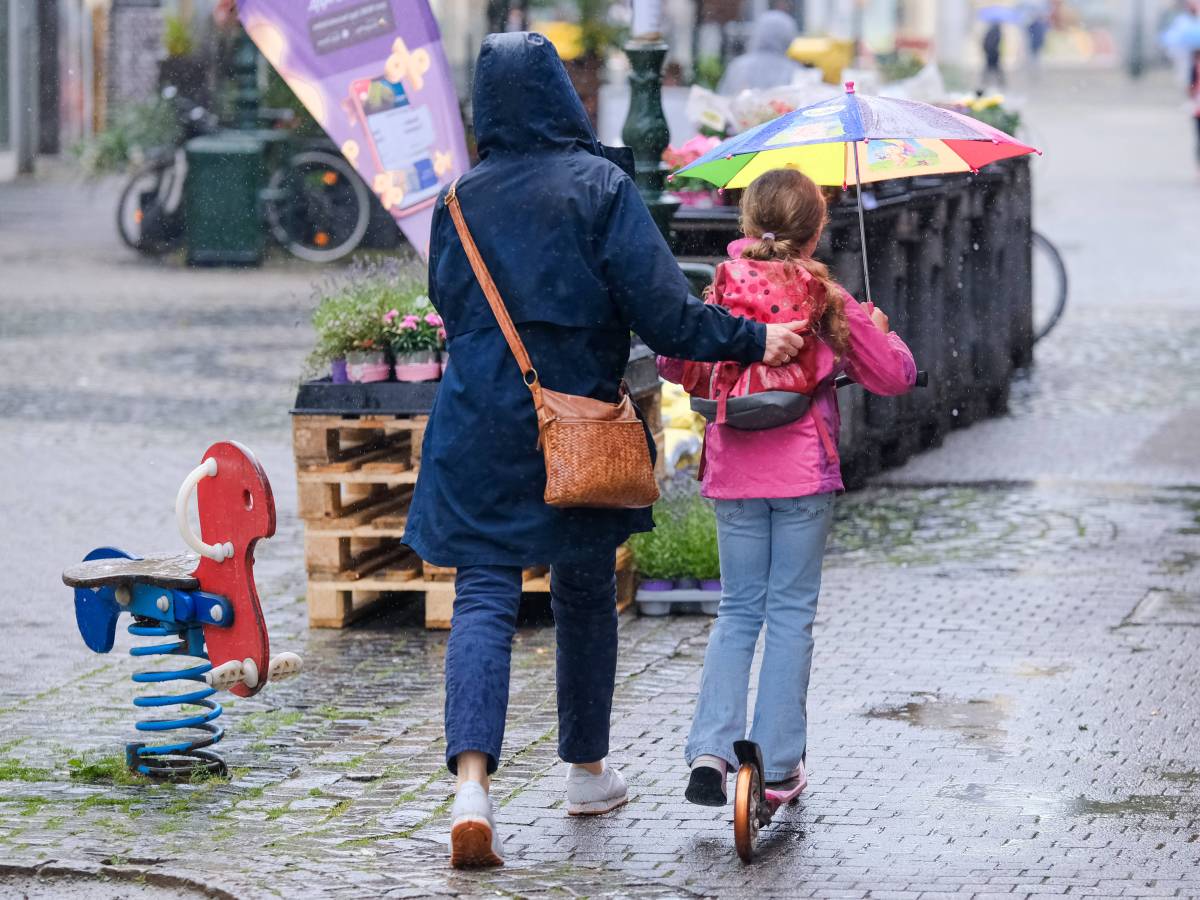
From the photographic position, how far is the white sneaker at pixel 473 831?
15.1 feet

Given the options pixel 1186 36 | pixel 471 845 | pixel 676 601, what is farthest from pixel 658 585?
pixel 1186 36

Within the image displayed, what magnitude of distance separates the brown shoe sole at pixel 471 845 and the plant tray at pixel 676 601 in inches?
106

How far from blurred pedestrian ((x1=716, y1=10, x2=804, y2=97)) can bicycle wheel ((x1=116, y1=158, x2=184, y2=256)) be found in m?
6.84

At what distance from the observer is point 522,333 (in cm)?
482

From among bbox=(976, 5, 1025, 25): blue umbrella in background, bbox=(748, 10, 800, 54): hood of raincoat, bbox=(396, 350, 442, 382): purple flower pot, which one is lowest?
bbox=(396, 350, 442, 382): purple flower pot

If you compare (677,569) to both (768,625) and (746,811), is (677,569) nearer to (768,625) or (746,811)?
(768,625)

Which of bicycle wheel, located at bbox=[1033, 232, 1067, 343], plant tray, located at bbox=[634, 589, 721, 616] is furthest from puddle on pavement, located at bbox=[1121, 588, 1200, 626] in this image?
bicycle wheel, located at bbox=[1033, 232, 1067, 343]

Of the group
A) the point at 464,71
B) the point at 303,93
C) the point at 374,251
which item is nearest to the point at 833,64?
Answer: the point at 374,251

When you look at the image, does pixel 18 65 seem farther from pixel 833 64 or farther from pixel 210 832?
pixel 210 832

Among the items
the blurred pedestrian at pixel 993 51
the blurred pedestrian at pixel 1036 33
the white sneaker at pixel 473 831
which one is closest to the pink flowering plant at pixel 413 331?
the white sneaker at pixel 473 831

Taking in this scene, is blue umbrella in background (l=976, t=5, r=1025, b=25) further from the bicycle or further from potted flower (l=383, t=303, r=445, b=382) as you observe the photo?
potted flower (l=383, t=303, r=445, b=382)

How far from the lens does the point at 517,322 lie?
15.8 ft

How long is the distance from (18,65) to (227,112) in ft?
24.2

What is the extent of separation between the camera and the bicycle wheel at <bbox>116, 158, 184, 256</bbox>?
19.3m
